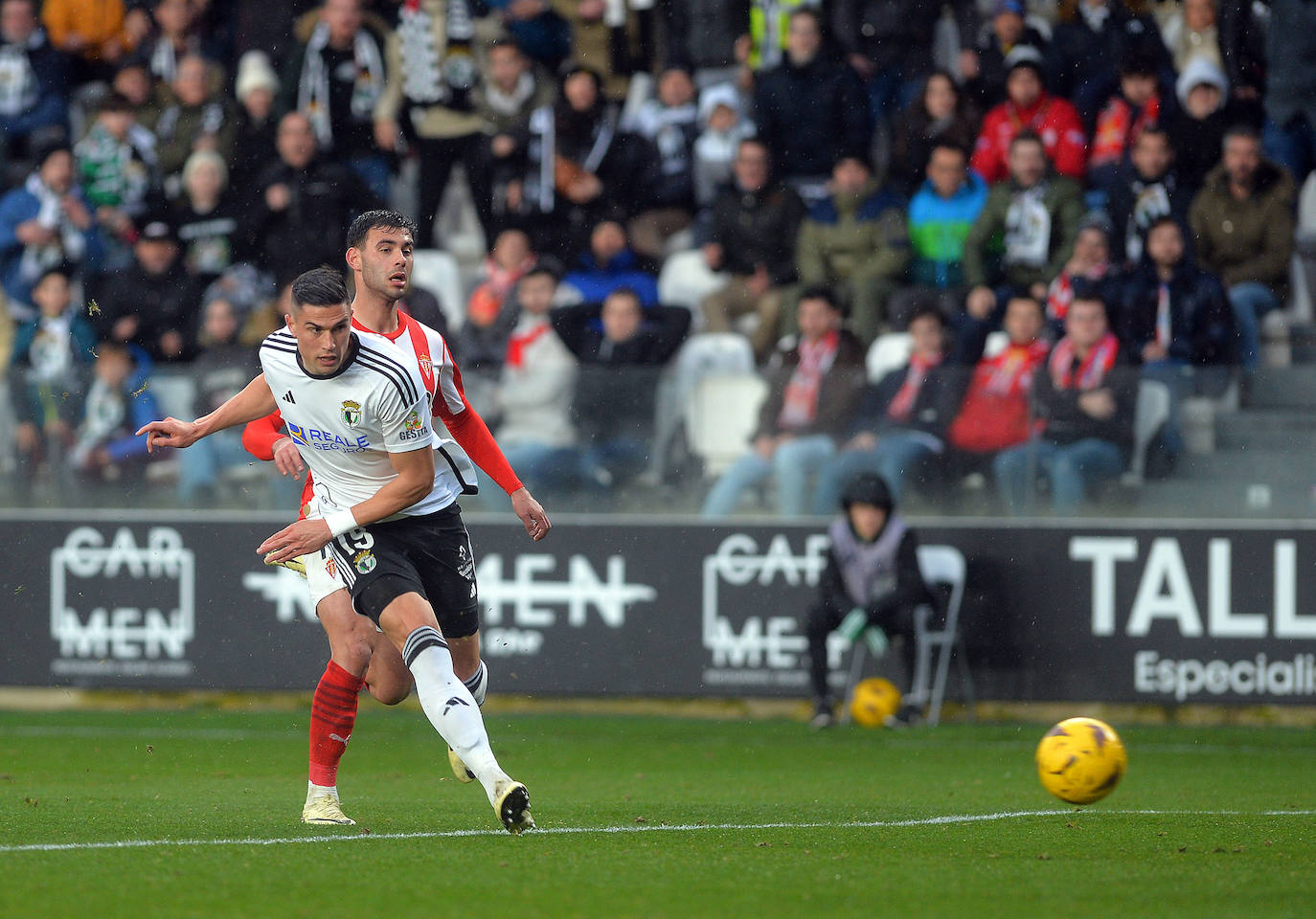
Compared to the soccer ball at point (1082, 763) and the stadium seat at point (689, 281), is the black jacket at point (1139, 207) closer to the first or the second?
the stadium seat at point (689, 281)

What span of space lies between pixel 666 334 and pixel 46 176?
5.61 metres

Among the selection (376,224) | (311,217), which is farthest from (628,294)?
(376,224)

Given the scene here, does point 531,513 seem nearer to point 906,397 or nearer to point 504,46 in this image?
point 906,397

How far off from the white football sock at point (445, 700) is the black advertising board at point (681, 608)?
598 cm

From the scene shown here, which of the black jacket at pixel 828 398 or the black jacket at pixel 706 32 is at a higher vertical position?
the black jacket at pixel 706 32

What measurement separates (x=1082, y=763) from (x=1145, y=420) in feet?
18.2

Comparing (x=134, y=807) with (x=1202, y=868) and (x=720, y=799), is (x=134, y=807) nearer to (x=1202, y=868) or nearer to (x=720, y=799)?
(x=720, y=799)

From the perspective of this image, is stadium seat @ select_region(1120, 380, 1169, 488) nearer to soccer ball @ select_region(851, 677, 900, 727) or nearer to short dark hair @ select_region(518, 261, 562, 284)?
soccer ball @ select_region(851, 677, 900, 727)

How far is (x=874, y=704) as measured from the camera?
11578 mm

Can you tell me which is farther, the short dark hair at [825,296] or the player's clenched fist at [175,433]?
the short dark hair at [825,296]

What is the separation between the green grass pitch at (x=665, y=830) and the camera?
514 centimetres

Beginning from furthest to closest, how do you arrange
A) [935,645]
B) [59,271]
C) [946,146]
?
[59,271] → [946,146] → [935,645]

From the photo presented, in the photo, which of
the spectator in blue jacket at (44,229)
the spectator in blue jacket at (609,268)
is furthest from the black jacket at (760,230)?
the spectator in blue jacket at (44,229)

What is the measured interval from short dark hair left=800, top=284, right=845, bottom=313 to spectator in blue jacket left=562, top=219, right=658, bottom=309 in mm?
1545
